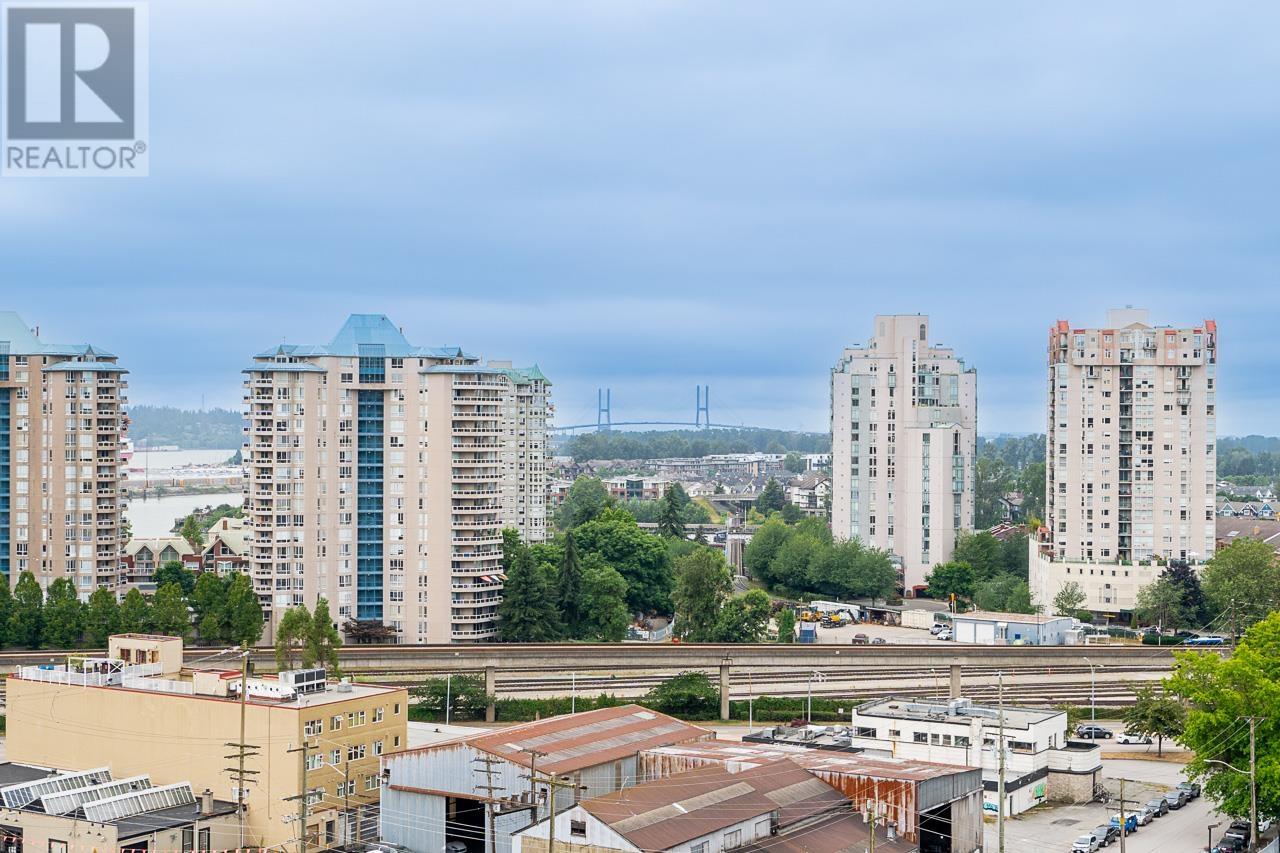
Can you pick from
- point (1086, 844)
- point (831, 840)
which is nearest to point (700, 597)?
point (1086, 844)

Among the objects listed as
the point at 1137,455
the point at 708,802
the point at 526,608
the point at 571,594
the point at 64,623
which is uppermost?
the point at 1137,455

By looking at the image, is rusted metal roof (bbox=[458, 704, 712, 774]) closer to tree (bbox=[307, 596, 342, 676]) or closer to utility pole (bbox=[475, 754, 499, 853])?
utility pole (bbox=[475, 754, 499, 853])

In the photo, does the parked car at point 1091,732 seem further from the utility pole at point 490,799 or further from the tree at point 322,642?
the tree at point 322,642

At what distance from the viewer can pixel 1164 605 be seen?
55.8 m

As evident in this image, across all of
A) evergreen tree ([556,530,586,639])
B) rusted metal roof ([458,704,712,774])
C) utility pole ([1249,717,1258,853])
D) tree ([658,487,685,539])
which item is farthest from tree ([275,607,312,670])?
tree ([658,487,685,539])

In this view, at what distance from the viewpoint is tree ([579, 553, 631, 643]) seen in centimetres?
5388

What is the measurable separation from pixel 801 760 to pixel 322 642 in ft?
55.0

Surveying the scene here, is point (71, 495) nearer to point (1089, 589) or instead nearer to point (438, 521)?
point (438, 521)

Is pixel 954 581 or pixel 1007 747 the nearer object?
pixel 1007 747

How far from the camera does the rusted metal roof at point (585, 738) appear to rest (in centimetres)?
2847

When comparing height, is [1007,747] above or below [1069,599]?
below

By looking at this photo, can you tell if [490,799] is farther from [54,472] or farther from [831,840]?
[54,472]

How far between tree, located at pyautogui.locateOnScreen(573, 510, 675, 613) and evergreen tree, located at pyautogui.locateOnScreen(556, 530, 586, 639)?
7.32 meters

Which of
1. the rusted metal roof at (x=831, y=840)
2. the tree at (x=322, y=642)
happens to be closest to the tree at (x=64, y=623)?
the tree at (x=322, y=642)
